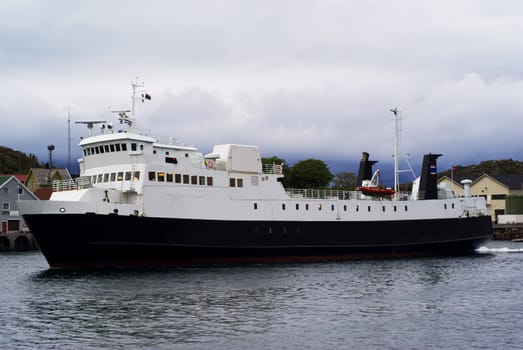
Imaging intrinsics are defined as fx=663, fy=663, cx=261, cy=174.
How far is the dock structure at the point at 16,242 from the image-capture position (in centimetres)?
6033

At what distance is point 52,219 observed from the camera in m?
32.4

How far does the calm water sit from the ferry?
62.2 inches

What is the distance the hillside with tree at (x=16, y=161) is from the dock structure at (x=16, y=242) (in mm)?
68649

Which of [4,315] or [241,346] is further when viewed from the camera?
[4,315]

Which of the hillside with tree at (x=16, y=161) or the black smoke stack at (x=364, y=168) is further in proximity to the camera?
the hillside with tree at (x=16, y=161)

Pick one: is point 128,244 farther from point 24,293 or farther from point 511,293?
A: point 511,293

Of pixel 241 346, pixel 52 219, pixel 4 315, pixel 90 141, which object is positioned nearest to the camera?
pixel 241 346

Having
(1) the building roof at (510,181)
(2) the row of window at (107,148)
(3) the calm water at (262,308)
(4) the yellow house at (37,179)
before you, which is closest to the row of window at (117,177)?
(2) the row of window at (107,148)

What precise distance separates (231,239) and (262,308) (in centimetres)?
1308

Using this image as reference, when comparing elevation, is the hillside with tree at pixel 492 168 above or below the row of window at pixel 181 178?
above

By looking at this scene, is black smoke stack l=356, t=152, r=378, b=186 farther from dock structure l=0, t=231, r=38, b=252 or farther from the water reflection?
dock structure l=0, t=231, r=38, b=252

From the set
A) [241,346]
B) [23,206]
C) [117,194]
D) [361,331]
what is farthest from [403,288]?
[23,206]

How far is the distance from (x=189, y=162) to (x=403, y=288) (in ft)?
47.0

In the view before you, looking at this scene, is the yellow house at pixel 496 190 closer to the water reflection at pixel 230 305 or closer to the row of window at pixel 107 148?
the water reflection at pixel 230 305
